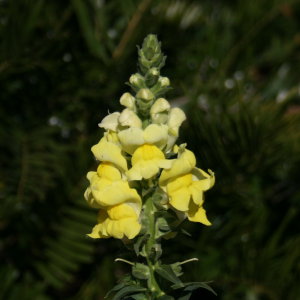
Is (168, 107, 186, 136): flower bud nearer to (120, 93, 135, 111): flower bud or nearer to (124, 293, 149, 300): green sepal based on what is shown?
(120, 93, 135, 111): flower bud

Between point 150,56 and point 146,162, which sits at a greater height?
point 150,56

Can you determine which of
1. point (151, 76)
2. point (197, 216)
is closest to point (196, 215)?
Answer: point (197, 216)

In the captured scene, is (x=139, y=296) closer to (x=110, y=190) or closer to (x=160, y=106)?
(x=110, y=190)

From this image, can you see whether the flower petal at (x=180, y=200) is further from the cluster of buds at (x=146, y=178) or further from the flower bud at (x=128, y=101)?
the flower bud at (x=128, y=101)

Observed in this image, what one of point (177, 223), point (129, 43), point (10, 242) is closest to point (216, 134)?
point (129, 43)

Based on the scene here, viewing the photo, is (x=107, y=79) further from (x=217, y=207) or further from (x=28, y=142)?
(x=217, y=207)
